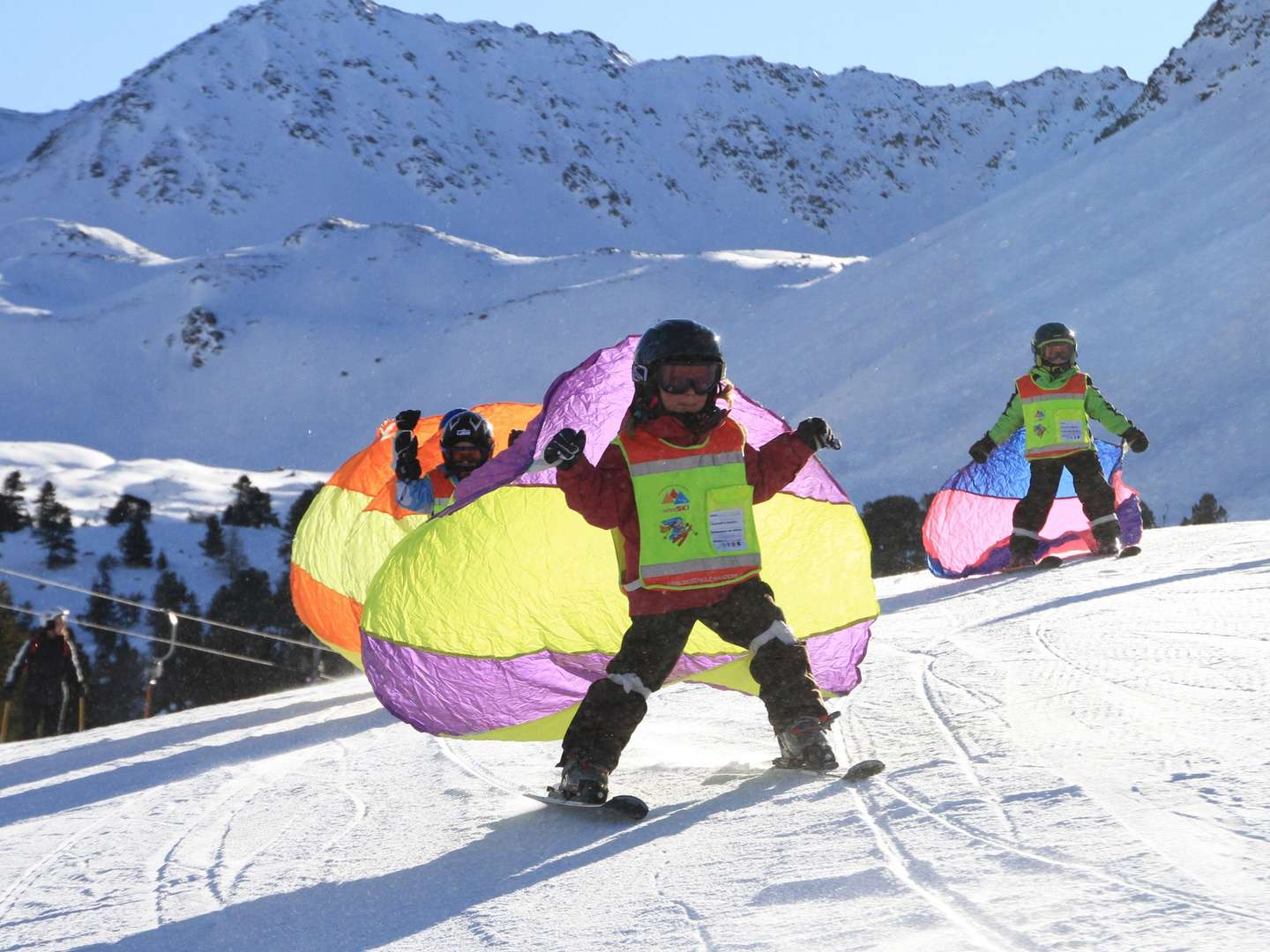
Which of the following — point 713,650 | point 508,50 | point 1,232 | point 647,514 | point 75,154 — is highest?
point 508,50

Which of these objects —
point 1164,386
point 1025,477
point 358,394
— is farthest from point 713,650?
point 358,394

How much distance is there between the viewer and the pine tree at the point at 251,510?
122 ft

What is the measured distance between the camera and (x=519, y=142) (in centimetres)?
12712

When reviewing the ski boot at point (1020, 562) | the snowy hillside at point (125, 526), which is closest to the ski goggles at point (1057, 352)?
the ski boot at point (1020, 562)

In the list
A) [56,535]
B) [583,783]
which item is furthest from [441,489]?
[56,535]

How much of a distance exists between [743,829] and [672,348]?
1482mm

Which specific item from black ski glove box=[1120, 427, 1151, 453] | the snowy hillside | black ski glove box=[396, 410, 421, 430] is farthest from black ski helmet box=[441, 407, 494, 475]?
the snowy hillside

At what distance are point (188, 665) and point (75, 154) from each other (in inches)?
4374

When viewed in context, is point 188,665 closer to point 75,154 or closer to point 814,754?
point 814,754

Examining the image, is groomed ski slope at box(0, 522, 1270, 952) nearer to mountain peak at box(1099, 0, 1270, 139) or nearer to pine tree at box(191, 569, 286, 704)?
pine tree at box(191, 569, 286, 704)

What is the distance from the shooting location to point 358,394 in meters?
55.9

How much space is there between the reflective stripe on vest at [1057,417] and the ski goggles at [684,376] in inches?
214

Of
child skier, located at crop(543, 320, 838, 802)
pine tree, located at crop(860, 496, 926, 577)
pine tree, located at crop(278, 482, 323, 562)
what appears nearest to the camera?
child skier, located at crop(543, 320, 838, 802)

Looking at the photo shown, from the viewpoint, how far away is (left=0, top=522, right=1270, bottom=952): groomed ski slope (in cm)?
242
